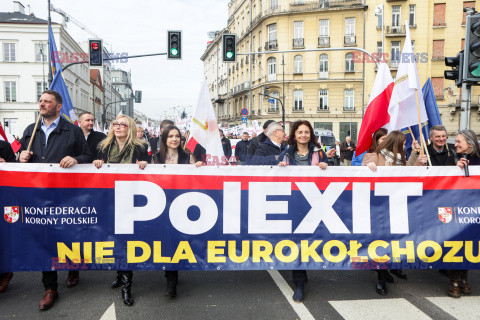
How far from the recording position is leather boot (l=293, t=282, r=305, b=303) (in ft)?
13.8

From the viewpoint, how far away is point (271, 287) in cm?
462

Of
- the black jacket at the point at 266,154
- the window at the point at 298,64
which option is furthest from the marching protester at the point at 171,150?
the window at the point at 298,64

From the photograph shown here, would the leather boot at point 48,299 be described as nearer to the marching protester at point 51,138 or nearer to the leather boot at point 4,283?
the leather boot at point 4,283

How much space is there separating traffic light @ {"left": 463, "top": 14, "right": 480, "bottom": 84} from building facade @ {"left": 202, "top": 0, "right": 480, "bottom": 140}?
31.2 m

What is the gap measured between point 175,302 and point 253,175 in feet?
5.08

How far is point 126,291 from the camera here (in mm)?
4180

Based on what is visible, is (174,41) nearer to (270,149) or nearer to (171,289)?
(270,149)

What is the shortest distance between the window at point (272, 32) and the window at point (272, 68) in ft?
7.07

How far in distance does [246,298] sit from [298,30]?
42.2 m

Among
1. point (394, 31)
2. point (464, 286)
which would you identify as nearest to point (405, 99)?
point (464, 286)

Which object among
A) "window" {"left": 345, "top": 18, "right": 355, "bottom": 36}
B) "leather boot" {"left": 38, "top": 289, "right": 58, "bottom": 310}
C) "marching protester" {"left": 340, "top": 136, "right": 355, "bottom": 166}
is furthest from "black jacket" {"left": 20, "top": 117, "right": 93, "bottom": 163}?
"window" {"left": 345, "top": 18, "right": 355, "bottom": 36}

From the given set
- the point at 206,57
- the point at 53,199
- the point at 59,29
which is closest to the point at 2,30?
the point at 59,29

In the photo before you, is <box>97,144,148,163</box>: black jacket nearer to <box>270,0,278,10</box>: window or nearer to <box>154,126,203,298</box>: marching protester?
<box>154,126,203,298</box>: marching protester

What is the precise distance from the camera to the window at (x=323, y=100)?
42.4m
